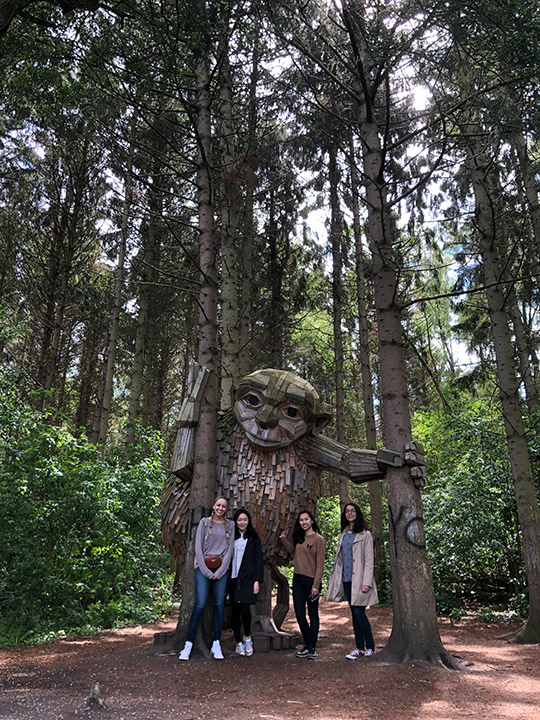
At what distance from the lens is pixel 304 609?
504cm

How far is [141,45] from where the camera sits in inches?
244

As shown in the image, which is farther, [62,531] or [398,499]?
[62,531]

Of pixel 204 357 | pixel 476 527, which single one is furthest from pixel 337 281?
pixel 204 357

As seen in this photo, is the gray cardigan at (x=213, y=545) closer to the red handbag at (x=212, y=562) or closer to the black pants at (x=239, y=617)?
the red handbag at (x=212, y=562)

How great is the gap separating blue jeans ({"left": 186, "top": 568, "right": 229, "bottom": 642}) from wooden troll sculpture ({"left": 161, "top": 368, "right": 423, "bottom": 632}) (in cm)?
67

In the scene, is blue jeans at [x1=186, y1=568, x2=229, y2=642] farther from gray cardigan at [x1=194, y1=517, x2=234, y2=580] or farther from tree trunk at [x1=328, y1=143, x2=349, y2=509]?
tree trunk at [x1=328, y1=143, x2=349, y2=509]

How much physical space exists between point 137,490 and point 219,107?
22.5 feet

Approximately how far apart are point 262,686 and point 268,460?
84.6 inches

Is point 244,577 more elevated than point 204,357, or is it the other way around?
point 204,357

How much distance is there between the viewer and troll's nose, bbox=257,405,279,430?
214 inches

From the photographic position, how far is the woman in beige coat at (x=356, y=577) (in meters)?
4.95

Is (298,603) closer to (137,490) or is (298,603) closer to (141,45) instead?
(137,490)

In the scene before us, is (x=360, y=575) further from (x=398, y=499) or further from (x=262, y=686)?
(x=262, y=686)

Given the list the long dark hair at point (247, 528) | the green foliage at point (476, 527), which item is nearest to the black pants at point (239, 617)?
the long dark hair at point (247, 528)
